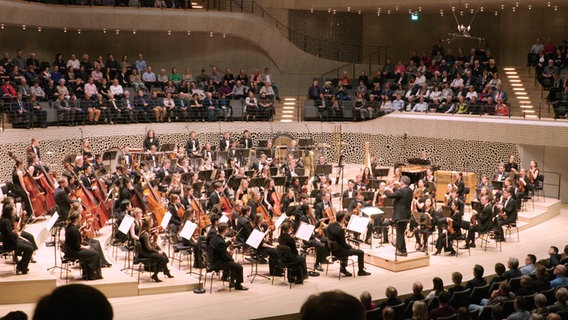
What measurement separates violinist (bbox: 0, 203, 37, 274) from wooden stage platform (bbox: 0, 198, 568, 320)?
19 centimetres

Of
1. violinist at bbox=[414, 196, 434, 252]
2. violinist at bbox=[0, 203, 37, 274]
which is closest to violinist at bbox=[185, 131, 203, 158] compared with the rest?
violinist at bbox=[414, 196, 434, 252]

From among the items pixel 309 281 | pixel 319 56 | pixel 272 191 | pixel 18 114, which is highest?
pixel 319 56

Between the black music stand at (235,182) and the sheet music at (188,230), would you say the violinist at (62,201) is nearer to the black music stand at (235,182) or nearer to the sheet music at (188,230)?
the sheet music at (188,230)

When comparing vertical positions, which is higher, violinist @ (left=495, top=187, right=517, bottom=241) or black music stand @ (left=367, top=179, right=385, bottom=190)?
black music stand @ (left=367, top=179, right=385, bottom=190)

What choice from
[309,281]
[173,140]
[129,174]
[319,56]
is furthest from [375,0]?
[309,281]

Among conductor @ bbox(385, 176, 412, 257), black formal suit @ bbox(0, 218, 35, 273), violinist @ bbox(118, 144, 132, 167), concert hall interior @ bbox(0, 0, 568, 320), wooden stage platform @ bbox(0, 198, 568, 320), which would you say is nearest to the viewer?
wooden stage platform @ bbox(0, 198, 568, 320)

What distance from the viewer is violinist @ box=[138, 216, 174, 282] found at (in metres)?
12.0

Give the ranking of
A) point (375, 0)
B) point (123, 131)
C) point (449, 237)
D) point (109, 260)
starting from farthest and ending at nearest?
point (375, 0) → point (123, 131) → point (449, 237) → point (109, 260)

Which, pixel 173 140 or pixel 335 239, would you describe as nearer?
pixel 335 239

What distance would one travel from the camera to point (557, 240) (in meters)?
16.8

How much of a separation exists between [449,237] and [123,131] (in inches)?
433

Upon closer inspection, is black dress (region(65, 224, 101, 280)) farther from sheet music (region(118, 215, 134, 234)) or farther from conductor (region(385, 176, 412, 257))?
conductor (region(385, 176, 412, 257))

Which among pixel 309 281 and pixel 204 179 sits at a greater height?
pixel 204 179

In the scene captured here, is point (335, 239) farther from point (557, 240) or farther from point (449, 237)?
point (557, 240)
